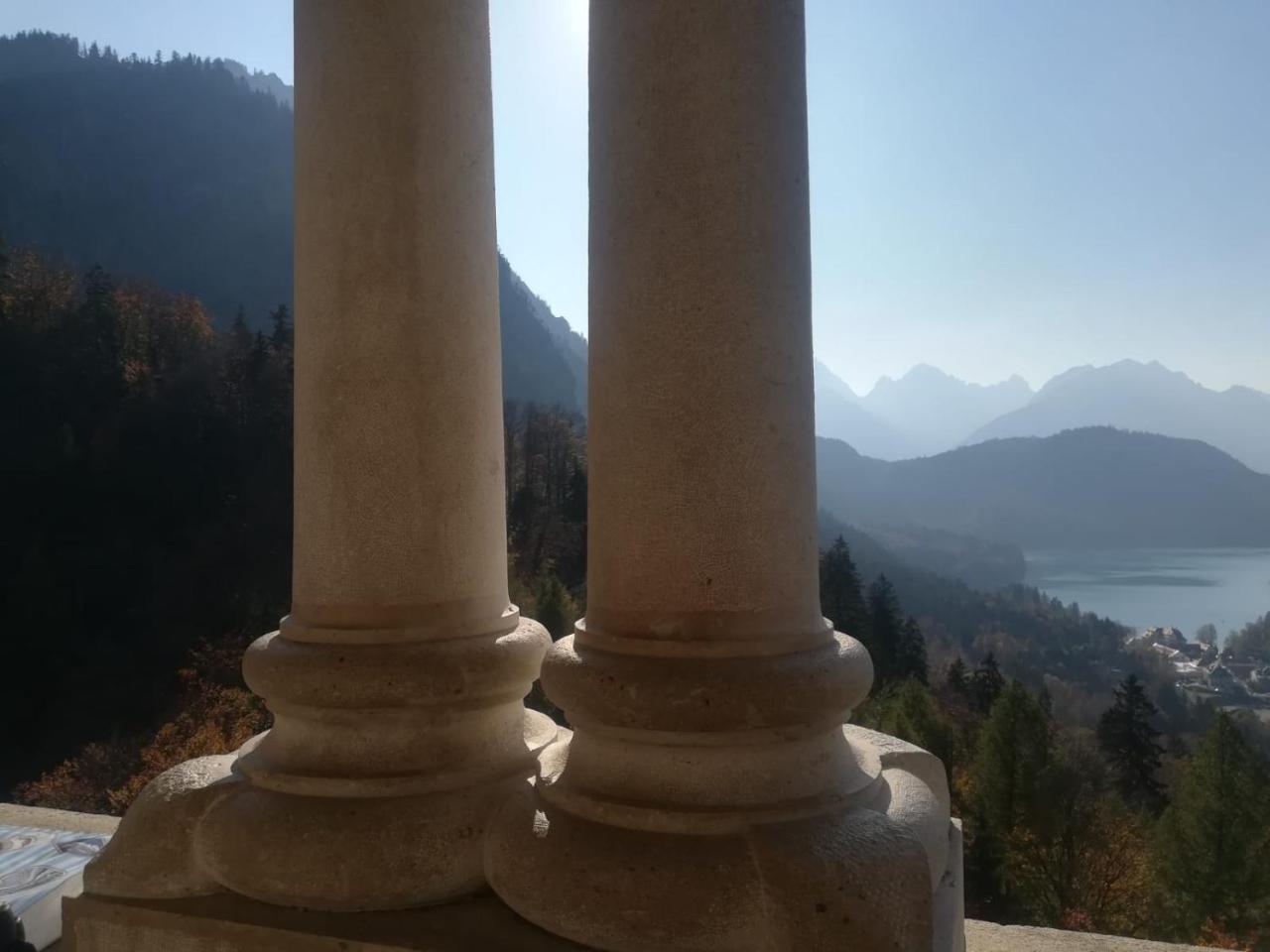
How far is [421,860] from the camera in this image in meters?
20.3

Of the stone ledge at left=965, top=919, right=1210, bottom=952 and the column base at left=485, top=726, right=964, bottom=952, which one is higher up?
the column base at left=485, top=726, right=964, bottom=952

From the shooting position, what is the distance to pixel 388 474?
23.6m

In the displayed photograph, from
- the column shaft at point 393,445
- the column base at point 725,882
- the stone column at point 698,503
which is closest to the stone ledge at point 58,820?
the column shaft at point 393,445

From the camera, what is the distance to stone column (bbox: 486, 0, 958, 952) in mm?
18594

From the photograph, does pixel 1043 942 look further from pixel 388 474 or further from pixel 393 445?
pixel 393 445

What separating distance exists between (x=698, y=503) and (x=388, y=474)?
8353mm

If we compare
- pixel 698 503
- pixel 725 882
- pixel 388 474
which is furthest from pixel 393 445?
pixel 725 882

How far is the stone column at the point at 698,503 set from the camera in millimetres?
18594

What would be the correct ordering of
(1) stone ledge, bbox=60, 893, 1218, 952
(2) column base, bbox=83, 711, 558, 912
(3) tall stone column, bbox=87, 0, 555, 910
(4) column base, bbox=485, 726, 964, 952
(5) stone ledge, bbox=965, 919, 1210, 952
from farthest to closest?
(5) stone ledge, bbox=965, 919, 1210, 952
(3) tall stone column, bbox=87, 0, 555, 910
(2) column base, bbox=83, 711, 558, 912
(1) stone ledge, bbox=60, 893, 1218, 952
(4) column base, bbox=485, 726, 964, 952

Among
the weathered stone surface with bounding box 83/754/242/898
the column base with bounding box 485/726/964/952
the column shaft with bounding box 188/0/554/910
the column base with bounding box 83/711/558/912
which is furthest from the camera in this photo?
the column shaft with bounding box 188/0/554/910

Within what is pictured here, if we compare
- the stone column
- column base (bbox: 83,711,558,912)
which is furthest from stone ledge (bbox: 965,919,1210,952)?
column base (bbox: 83,711,558,912)

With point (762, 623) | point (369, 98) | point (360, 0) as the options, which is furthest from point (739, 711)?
point (360, 0)

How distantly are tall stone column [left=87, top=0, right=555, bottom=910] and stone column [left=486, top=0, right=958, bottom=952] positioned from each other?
355 cm

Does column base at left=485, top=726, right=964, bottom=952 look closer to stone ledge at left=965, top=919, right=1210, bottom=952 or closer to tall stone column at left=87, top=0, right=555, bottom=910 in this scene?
tall stone column at left=87, top=0, right=555, bottom=910
